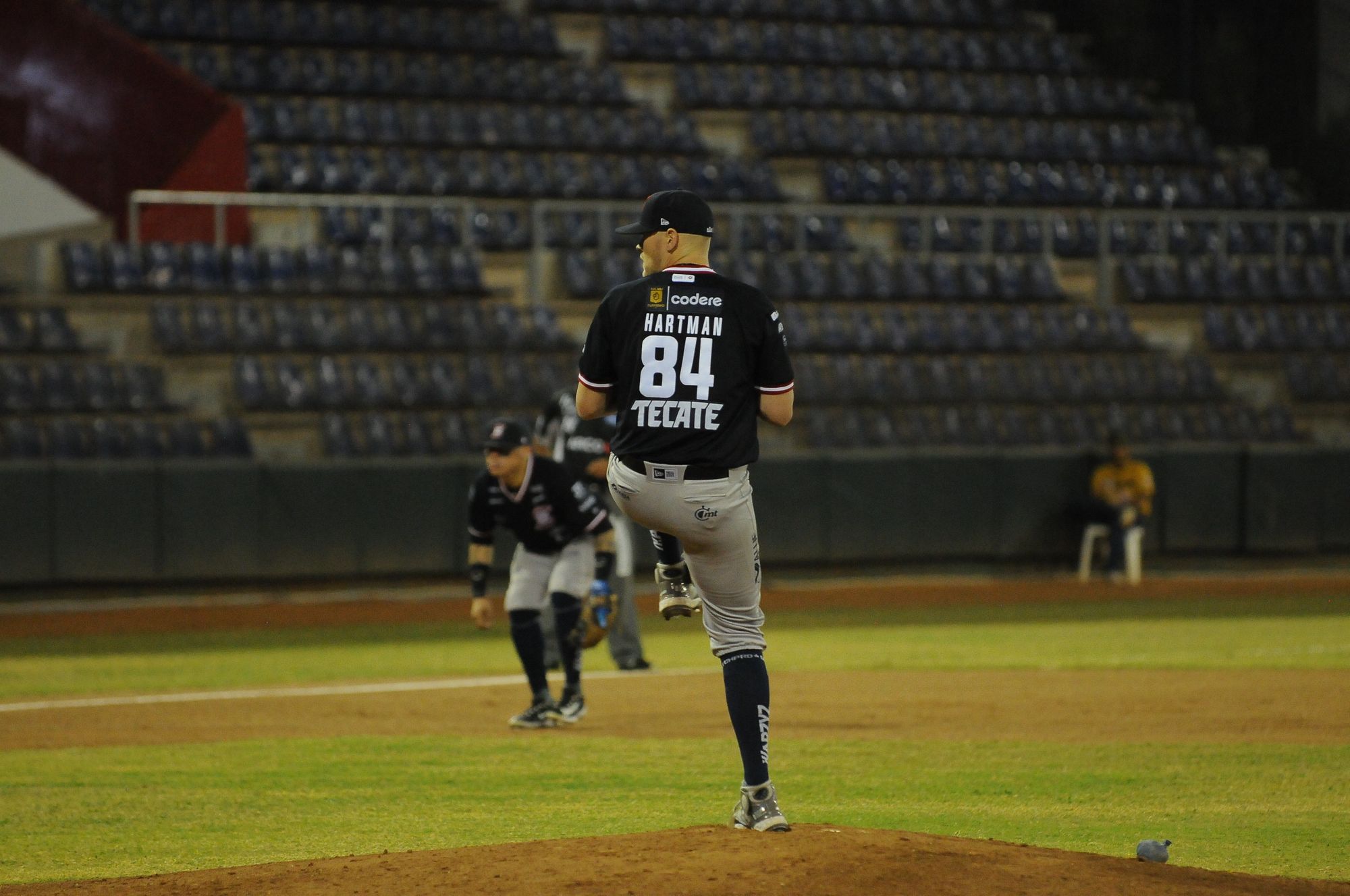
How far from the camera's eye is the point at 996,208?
2380cm

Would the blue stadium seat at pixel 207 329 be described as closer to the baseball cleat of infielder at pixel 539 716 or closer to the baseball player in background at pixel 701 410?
the baseball cleat of infielder at pixel 539 716

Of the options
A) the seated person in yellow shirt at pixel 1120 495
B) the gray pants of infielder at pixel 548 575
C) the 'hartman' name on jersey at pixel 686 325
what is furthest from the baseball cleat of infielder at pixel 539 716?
the seated person in yellow shirt at pixel 1120 495

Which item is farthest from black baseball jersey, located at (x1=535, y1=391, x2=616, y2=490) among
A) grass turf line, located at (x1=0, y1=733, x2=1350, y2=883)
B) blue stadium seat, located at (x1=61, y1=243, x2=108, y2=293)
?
blue stadium seat, located at (x1=61, y1=243, x2=108, y2=293)

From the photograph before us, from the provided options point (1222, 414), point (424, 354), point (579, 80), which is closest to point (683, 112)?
point (579, 80)

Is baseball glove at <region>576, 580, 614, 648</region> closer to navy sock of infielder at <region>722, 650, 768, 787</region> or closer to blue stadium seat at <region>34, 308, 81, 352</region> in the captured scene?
navy sock of infielder at <region>722, 650, 768, 787</region>

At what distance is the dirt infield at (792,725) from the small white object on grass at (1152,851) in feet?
0.38

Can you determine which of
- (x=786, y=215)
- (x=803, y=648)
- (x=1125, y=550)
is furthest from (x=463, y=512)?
(x=1125, y=550)

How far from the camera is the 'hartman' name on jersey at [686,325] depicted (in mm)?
5801

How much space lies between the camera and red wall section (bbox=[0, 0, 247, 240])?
63.5 feet

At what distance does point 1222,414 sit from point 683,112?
835 cm

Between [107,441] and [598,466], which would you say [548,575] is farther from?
[107,441]

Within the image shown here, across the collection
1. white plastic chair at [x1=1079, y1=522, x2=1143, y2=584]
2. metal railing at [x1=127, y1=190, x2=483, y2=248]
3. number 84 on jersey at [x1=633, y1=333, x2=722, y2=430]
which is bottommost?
white plastic chair at [x1=1079, y1=522, x2=1143, y2=584]

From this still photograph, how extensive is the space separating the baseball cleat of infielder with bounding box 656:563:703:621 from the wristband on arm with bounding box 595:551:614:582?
12.9 ft

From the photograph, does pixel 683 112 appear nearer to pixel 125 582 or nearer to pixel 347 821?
pixel 125 582
